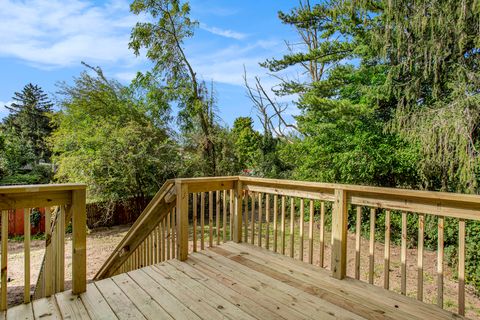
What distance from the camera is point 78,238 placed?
2000 mm

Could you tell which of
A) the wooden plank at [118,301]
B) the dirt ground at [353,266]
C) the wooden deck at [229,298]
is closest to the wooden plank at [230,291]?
the wooden deck at [229,298]

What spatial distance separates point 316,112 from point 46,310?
21.6 ft

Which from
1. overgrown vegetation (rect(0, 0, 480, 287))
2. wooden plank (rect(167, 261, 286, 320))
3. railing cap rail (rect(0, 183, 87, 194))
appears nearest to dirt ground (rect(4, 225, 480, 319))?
overgrown vegetation (rect(0, 0, 480, 287))

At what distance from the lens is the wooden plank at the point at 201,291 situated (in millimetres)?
1808

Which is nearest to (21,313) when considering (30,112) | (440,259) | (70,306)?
(70,306)

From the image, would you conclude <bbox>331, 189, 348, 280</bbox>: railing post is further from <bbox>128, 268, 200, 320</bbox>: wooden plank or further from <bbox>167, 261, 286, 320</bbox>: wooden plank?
<bbox>128, 268, 200, 320</bbox>: wooden plank

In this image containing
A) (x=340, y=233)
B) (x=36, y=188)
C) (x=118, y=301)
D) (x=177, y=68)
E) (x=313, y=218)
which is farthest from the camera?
(x=177, y=68)

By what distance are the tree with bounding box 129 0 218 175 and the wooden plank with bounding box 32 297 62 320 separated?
765 centimetres

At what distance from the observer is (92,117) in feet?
32.9

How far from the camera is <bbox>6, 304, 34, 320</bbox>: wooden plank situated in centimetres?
168

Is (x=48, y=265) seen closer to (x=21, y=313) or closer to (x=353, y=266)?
(x=21, y=313)

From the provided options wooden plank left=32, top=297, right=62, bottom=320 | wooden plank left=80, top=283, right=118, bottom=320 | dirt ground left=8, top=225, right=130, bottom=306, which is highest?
wooden plank left=32, top=297, right=62, bottom=320

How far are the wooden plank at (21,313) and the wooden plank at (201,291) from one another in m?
0.98

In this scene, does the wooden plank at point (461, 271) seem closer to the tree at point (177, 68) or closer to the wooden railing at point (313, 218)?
the wooden railing at point (313, 218)
